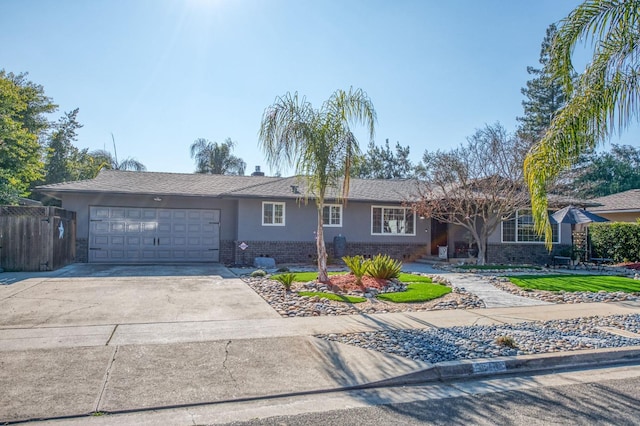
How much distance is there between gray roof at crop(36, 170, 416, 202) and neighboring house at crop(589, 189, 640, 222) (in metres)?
11.7

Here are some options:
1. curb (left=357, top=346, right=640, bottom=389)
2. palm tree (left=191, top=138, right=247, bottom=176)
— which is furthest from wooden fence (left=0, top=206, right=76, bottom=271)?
palm tree (left=191, top=138, right=247, bottom=176)

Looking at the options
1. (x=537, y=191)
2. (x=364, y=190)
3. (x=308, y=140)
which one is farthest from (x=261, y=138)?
(x=364, y=190)

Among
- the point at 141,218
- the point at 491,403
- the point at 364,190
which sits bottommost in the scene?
the point at 491,403

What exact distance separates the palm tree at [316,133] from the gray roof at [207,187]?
4324 millimetres

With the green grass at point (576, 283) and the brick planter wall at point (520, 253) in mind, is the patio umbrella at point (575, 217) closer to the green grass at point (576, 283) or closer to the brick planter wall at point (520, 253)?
the green grass at point (576, 283)

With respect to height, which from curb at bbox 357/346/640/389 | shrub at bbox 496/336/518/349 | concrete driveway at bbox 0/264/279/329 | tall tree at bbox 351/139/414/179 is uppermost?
tall tree at bbox 351/139/414/179

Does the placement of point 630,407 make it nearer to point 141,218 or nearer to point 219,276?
point 219,276

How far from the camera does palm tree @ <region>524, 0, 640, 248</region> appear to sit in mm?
7539

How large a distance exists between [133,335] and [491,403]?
489cm

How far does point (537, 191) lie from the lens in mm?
7805

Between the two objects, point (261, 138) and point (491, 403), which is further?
point (261, 138)

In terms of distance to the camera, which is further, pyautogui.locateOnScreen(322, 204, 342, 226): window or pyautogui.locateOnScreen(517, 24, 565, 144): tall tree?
pyautogui.locateOnScreen(517, 24, 565, 144): tall tree

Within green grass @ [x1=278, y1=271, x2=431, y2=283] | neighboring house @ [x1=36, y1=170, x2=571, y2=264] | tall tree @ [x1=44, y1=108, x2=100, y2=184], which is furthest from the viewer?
tall tree @ [x1=44, y1=108, x2=100, y2=184]

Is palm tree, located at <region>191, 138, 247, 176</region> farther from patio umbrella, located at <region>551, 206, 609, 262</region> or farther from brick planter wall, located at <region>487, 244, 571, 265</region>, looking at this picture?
patio umbrella, located at <region>551, 206, 609, 262</region>
